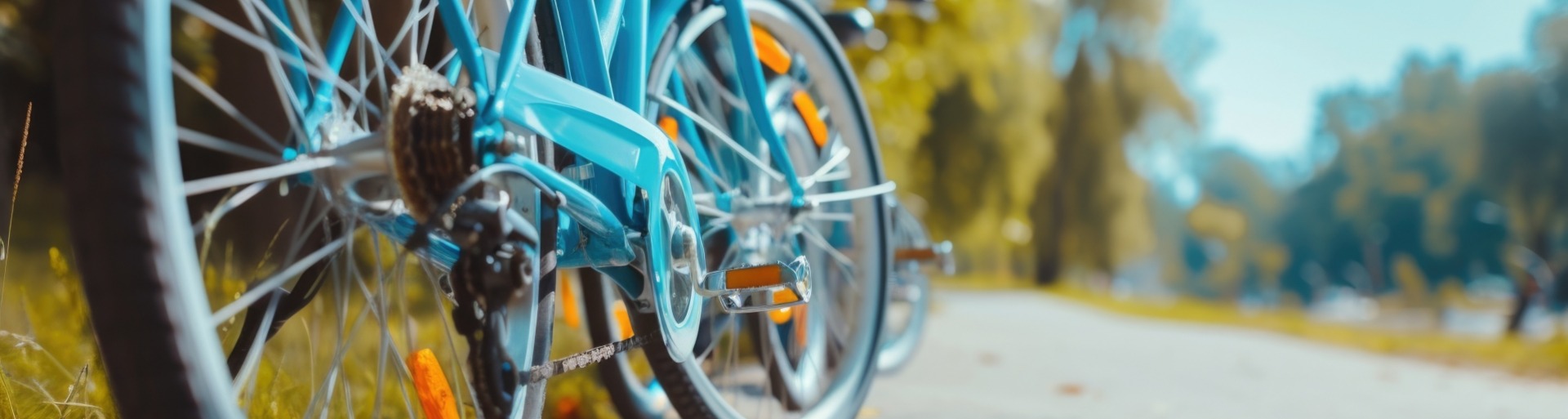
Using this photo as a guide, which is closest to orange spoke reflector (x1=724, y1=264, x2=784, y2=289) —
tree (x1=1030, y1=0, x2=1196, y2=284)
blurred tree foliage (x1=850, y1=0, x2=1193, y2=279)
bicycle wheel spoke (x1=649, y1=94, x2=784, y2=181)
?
bicycle wheel spoke (x1=649, y1=94, x2=784, y2=181)

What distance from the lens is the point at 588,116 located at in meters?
1.45

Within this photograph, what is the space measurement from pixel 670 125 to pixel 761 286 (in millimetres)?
558

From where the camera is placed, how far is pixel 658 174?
1583mm

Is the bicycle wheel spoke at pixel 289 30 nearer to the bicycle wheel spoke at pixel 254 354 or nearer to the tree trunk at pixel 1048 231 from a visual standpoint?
the bicycle wheel spoke at pixel 254 354

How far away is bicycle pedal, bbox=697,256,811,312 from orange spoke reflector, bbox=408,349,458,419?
0.40 metres

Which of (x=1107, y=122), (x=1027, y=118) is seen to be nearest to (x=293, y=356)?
(x=1027, y=118)

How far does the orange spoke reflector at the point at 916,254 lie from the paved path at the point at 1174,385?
0.42 meters

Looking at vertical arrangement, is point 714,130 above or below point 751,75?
below

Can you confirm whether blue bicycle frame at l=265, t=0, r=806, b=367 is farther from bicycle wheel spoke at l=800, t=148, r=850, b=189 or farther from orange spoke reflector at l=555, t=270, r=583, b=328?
orange spoke reflector at l=555, t=270, r=583, b=328

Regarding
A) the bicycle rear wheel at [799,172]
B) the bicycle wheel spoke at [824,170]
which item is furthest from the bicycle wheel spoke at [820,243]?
the bicycle wheel spoke at [824,170]

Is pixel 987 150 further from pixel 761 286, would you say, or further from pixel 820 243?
pixel 761 286

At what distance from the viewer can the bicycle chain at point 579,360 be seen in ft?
4.29

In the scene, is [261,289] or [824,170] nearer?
[261,289]

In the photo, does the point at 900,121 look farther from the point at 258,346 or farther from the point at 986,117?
the point at 986,117
